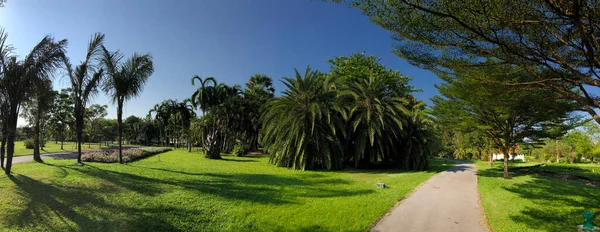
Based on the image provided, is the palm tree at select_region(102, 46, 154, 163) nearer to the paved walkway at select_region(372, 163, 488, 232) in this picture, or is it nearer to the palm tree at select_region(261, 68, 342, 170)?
the palm tree at select_region(261, 68, 342, 170)

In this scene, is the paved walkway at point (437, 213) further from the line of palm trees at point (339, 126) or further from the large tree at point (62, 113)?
the large tree at point (62, 113)

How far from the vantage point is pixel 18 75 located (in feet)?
24.8

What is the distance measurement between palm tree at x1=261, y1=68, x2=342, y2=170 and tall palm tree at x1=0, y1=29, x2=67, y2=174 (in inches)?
393

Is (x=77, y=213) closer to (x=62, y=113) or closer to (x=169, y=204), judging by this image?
(x=169, y=204)

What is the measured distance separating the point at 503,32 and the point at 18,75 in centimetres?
1230

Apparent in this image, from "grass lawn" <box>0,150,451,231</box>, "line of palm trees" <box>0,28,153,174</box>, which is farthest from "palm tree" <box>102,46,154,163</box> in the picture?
"grass lawn" <box>0,150,451,231</box>

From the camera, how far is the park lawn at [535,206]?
5.95 m

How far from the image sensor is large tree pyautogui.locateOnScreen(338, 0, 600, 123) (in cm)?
486

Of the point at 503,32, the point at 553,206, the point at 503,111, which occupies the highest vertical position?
the point at 503,32

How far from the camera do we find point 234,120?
28828mm

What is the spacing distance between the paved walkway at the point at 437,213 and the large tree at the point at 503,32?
137 inches

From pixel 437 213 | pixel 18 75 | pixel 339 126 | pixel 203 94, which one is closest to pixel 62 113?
pixel 203 94

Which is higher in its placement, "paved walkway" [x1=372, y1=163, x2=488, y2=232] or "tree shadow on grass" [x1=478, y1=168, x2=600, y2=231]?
"paved walkway" [x1=372, y1=163, x2=488, y2=232]

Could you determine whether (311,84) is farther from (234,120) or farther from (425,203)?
(234,120)
